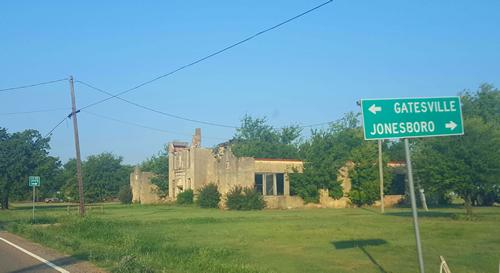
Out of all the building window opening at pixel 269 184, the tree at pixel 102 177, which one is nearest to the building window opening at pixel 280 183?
the building window opening at pixel 269 184

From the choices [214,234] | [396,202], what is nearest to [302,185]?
[396,202]

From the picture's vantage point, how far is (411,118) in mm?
9016

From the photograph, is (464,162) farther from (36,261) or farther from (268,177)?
(268,177)

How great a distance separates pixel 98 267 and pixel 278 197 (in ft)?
141

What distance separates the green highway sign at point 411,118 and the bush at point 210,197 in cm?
5139

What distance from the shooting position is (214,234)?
26.0m

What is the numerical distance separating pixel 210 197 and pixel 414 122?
51.9 metres

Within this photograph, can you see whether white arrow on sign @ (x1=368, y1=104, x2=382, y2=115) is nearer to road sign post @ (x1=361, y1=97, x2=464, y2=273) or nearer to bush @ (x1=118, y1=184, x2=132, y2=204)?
road sign post @ (x1=361, y1=97, x2=464, y2=273)

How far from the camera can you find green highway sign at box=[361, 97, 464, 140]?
29.4ft

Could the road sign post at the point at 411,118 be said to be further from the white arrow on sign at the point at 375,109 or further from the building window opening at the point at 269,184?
the building window opening at the point at 269,184

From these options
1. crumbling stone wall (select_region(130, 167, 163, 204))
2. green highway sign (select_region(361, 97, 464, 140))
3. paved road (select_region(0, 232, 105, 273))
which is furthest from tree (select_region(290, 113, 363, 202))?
green highway sign (select_region(361, 97, 464, 140))

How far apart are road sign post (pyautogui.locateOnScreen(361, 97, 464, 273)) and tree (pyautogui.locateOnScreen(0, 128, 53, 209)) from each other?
63.3m

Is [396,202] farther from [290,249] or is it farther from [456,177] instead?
[290,249]

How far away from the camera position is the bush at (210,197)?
196 ft
